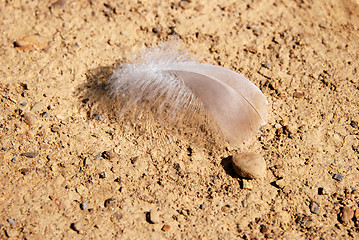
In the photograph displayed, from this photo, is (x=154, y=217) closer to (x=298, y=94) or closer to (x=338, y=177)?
(x=338, y=177)

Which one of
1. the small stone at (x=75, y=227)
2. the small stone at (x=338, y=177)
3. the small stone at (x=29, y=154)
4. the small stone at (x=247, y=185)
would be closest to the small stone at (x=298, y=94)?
the small stone at (x=338, y=177)

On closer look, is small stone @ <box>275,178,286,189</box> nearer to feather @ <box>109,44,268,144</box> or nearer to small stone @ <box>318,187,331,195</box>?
small stone @ <box>318,187,331,195</box>

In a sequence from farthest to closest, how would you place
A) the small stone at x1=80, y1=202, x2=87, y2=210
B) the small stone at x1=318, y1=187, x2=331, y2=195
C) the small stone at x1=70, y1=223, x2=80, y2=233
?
the small stone at x1=318, y1=187, x2=331, y2=195 → the small stone at x1=80, y1=202, x2=87, y2=210 → the small stone at x1=70, y1=223, x2=80, y2=233

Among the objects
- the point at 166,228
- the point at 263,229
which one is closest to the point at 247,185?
the point at 263,229

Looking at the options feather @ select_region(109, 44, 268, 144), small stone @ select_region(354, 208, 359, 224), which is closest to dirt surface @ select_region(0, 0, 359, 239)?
small stone @ select_region(354, 208, 359, 224)

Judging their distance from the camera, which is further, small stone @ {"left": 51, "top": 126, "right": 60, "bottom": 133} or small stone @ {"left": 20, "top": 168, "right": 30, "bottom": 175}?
small stone @ {"left": 51, "top": 126, "right": 60, "bottom": 133}

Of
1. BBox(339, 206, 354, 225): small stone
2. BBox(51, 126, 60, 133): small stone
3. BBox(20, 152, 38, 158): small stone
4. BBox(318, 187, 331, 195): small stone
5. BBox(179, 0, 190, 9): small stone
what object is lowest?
BBox(20, 152, 38, 158): small stone
